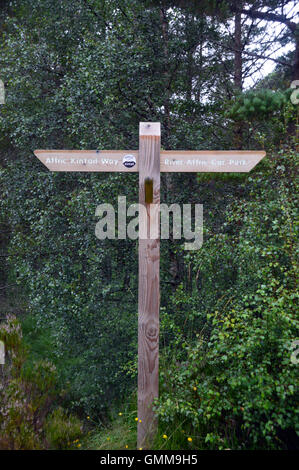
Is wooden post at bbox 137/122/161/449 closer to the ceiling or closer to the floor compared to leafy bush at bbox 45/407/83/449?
closer to the ceiling

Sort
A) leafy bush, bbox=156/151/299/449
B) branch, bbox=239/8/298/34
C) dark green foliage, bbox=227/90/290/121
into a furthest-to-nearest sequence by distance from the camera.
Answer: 1. branch, bbox=239/8/298/34
2. dark green foliage, bbox=227/90/290/121
3. leafy bush, bbox=156/151/299/449

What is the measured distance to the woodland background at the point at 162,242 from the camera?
3.15 metres

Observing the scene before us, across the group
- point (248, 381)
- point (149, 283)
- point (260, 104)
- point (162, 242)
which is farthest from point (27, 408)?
point (260, 104)

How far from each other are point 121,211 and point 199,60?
392 cm

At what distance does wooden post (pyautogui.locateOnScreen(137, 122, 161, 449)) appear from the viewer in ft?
10.6

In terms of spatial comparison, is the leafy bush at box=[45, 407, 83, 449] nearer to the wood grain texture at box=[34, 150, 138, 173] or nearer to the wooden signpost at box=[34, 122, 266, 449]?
the wooden signpost at box=[34, 122, 266, 449]

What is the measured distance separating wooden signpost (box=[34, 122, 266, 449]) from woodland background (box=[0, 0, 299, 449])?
9.9 inches

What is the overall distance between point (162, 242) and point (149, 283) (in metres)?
3.01

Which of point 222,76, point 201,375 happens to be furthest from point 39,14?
point 201,375

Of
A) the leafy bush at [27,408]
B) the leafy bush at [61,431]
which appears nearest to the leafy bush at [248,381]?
the leafy bush at [61,431]

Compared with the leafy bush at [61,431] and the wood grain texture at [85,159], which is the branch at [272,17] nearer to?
the wood grain texture at [85,159]

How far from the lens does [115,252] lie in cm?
601

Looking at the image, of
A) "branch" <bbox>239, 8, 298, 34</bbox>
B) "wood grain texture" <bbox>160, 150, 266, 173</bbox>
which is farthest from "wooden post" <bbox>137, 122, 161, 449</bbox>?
"branch" <bbox>239, 8, 298, 34</bbox>

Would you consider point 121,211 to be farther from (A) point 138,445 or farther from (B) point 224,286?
(A) point 138,445
